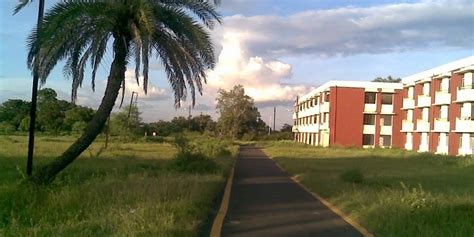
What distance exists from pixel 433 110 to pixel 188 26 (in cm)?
5113

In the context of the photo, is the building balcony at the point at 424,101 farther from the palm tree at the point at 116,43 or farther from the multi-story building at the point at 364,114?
the palm tree at the point at 116,43

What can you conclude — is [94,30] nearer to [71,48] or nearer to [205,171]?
[71,48]

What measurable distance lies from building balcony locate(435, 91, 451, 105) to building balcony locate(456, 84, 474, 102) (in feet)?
10.3

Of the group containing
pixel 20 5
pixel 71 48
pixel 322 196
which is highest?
pixel 20 5

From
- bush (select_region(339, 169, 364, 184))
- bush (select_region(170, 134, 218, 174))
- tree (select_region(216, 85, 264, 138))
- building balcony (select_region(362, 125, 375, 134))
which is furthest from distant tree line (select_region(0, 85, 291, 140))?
bush (select_region(339, 169, 364, 184))

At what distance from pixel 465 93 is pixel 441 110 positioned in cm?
775

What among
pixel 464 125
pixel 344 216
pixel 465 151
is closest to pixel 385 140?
pixel 465 151

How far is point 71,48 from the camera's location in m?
14.2

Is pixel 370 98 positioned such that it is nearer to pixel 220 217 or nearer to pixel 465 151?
pixel 465 151

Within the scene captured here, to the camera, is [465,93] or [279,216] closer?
[279,216]

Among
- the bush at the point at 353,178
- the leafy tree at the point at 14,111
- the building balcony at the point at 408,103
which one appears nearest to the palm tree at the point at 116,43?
the bush at the point at 353,178

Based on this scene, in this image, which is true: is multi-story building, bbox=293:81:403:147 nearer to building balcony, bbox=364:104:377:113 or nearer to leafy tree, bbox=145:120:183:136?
building balcony, bbox=364:104:377:113

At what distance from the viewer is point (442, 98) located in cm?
5700

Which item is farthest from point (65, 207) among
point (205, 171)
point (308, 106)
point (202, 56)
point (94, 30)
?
point (308, 106)
